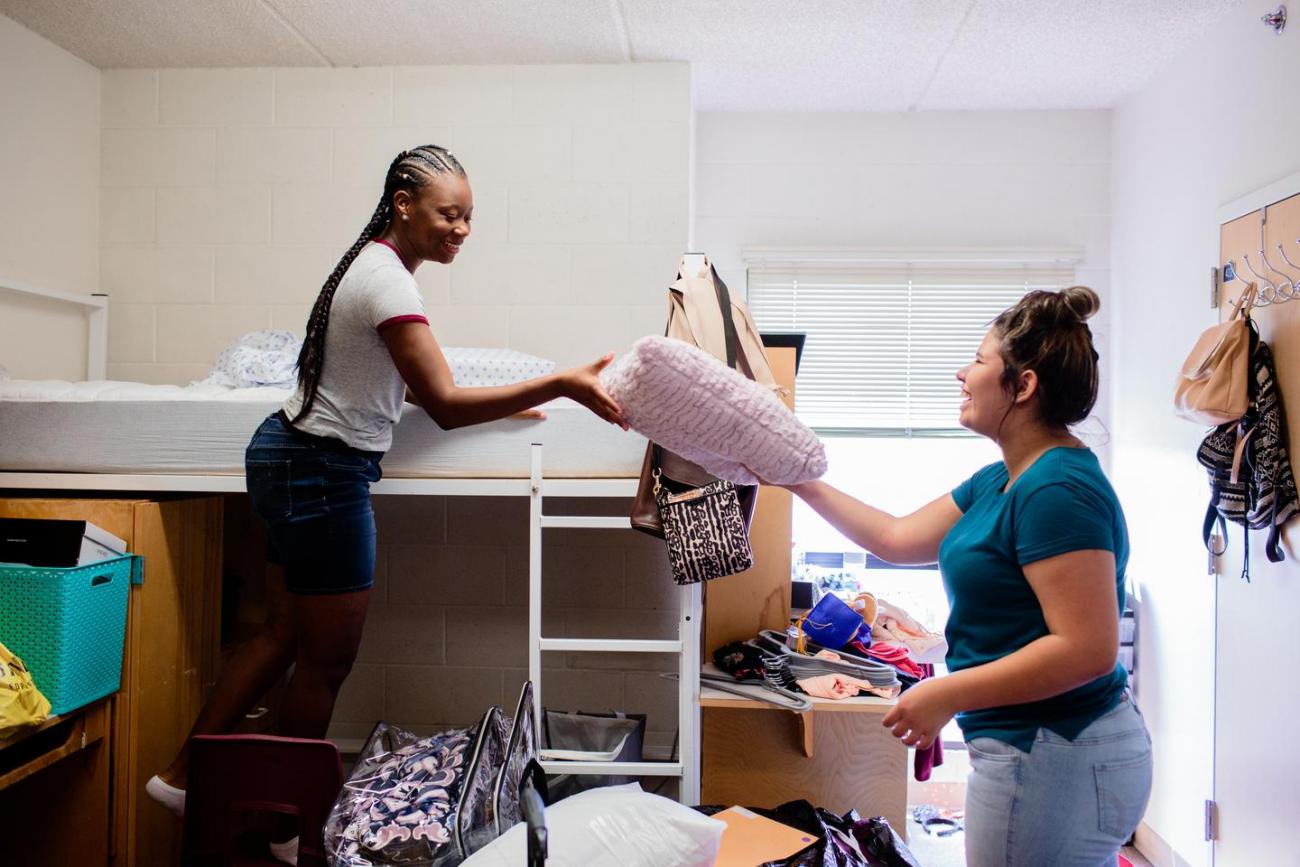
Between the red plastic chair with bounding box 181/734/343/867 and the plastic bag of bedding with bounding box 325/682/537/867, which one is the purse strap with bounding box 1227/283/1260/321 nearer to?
the plastic bag of bedding with bounding box 325/682/537/867

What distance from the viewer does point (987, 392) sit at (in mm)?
1322

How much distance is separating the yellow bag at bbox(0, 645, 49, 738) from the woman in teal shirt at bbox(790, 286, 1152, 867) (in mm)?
1798

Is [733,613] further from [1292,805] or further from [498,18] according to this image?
[498,18]

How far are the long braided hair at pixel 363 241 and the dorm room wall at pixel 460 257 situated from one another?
106 cm

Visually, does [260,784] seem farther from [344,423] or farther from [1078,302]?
[1078,302]

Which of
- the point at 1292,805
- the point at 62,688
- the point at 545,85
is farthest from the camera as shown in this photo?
the point at 545,85

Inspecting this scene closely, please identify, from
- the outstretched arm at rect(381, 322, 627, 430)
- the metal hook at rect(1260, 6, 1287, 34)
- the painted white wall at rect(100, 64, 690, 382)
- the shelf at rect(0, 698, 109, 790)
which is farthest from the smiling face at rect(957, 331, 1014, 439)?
the shelf at rect(0, 698, 109, 790)

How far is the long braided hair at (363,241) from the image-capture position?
1.79 metres

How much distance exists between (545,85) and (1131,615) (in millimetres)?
2895

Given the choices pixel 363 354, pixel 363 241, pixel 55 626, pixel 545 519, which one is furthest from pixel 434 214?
pixel 55 626

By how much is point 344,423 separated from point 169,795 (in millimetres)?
995

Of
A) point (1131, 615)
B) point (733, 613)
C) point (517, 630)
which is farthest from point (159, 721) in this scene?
point (1131, 615)

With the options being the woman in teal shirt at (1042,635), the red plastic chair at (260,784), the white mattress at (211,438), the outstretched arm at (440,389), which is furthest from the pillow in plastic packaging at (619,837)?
the white mattress at (211,438)

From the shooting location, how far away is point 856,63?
2.96 metres
